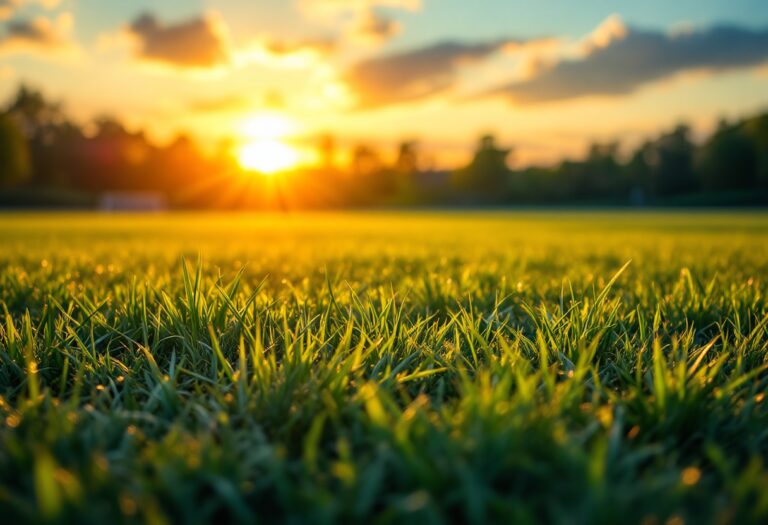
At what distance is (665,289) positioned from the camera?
3316mm

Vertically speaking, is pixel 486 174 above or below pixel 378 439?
above

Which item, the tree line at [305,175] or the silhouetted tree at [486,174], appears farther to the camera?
the silhouetted tree at [486,174]

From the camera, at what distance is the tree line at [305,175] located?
69.8 meters

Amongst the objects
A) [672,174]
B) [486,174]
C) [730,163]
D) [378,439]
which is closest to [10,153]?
[378,439]

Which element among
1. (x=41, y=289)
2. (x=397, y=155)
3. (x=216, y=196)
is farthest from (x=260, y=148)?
(x=41, y=289)

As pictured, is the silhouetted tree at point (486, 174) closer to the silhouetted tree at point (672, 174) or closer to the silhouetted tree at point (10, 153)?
the silhouetted tree at point (672, 174)

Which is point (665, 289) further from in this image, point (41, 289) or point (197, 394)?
point (41, 289)

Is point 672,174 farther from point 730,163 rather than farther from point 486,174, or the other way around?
point 486,174

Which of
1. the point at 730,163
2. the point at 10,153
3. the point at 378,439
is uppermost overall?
the point at 10,153

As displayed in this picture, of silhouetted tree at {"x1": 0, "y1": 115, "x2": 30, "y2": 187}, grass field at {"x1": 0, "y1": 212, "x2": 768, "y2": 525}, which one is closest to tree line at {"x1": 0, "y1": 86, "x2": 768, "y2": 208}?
silhouetted tree at {"x1": 0, "y1": 115, "x2": 30, "y2": 187}

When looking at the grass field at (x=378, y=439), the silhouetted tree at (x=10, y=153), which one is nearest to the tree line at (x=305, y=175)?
the silhouetted tree at (x=10, y=153)

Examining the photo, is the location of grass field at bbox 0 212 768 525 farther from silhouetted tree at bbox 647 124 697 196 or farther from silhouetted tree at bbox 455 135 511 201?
silhouetted tree at bbox 455 135 511 201

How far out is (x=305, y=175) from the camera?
9162 cm

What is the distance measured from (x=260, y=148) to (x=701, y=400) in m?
77.6
